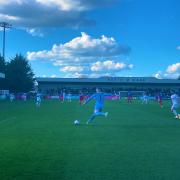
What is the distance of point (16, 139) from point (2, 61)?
72399 mm

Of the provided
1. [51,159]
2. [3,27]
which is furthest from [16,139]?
[3,27]

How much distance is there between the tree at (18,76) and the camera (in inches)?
3561

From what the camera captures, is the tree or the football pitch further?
the tree

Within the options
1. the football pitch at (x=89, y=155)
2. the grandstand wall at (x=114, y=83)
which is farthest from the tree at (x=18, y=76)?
the football pitch at (x=89, y=155)

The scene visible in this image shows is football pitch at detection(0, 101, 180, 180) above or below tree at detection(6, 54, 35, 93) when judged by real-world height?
below

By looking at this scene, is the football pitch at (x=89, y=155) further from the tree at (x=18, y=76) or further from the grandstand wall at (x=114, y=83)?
the grandstand wall at (x=114, y=83)

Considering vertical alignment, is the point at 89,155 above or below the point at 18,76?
Result: below

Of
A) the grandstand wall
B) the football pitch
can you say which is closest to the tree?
the grandstand wall

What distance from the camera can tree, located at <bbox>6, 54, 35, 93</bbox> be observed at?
297 ft

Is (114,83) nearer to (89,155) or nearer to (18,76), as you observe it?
(18,76)

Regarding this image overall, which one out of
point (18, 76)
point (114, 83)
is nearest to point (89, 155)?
point (18, 76)

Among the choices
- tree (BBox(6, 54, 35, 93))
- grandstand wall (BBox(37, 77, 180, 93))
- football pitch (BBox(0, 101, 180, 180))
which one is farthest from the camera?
grandstand wall (BBox(37, 77, 180, 93))

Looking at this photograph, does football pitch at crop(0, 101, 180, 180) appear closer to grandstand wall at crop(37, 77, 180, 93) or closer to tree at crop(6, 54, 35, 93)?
tree at crop(6, 54, 35, 93)

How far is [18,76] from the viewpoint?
296 feet
